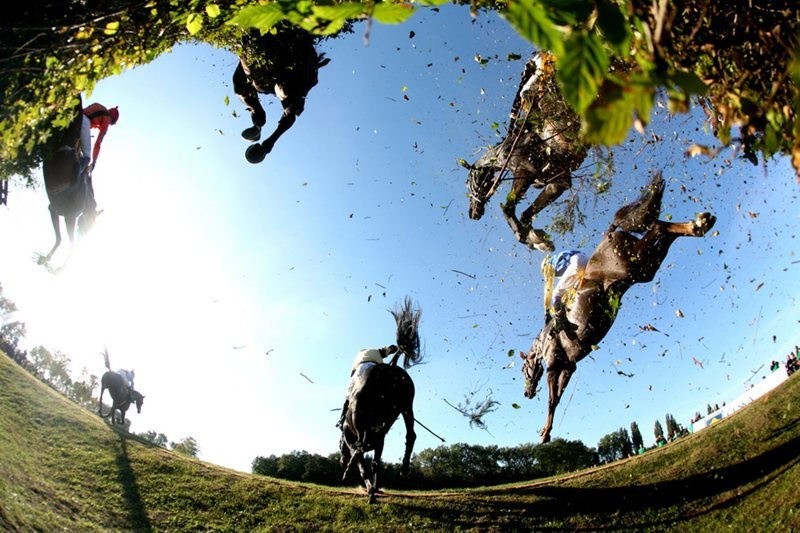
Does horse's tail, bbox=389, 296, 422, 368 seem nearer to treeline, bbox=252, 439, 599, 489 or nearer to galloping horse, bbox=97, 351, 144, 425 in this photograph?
treeline, bbox=252, 439, 599, 489

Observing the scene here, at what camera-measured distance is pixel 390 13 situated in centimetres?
85

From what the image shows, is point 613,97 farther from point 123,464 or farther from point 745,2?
point 123,464

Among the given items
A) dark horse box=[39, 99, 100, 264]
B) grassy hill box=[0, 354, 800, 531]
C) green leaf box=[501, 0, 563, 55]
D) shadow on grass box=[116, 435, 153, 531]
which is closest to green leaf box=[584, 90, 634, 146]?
green leaf box=[501, 0, 563, 55]

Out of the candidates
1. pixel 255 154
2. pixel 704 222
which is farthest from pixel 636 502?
pixel 255 154

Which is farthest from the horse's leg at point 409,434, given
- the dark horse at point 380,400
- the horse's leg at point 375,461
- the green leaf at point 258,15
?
the green leaf at point 258,15

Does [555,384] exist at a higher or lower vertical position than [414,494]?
higher

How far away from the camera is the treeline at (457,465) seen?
1983cm

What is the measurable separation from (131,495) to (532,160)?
38.2 ft

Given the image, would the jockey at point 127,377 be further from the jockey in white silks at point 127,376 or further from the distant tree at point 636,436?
the distant tree at point 636,436

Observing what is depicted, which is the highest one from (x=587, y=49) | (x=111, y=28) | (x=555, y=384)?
(x=555, y=384)

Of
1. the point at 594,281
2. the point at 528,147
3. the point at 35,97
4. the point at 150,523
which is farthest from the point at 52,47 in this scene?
the point at 150,523

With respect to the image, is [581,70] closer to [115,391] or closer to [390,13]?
[390,13]

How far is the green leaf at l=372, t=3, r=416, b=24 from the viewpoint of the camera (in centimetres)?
84

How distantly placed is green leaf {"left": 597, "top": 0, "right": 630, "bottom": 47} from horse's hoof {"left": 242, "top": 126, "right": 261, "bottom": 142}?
7.54 m
